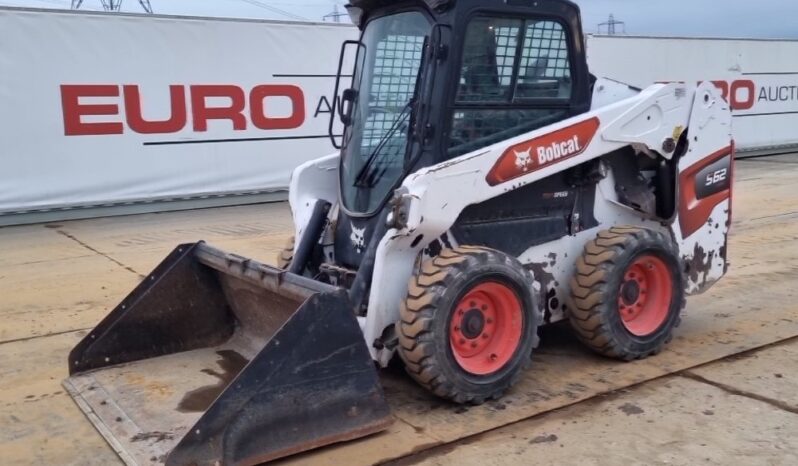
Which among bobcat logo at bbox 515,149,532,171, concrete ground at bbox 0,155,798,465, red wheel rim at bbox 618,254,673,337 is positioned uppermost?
bobcat logo at bbox 515,149,532,171

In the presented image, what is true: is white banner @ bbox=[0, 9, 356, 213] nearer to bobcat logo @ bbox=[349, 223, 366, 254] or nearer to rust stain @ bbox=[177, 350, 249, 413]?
bobcat logo @ bbox=[349, 223, 366, 254]

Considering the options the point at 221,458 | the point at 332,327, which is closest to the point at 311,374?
the point at 332,327

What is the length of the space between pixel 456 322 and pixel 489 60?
1481 mm

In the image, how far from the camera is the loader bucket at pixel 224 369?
11.6ft

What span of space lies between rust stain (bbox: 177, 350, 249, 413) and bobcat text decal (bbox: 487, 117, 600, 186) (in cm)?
183

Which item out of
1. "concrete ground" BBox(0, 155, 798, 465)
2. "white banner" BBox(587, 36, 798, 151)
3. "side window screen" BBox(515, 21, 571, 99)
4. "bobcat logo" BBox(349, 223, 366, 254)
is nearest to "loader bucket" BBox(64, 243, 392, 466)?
"concrete ground" BBox(0, 155, 798, 465)

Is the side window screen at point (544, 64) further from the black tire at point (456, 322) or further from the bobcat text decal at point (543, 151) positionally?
the black tire at point (456, 322)

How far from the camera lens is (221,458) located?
346 centimetres

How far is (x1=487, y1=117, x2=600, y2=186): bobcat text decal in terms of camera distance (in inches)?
171

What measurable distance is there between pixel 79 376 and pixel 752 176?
13162 millimetres

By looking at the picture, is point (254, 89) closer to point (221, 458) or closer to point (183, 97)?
point (183, 97)

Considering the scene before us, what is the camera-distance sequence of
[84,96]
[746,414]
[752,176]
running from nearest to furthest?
1. [746,414]
2. [84,96]
3. [752,176]

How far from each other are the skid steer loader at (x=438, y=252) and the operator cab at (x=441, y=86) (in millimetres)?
12

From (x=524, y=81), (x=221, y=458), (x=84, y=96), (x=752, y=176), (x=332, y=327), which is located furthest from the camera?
(x=752, y=176)
